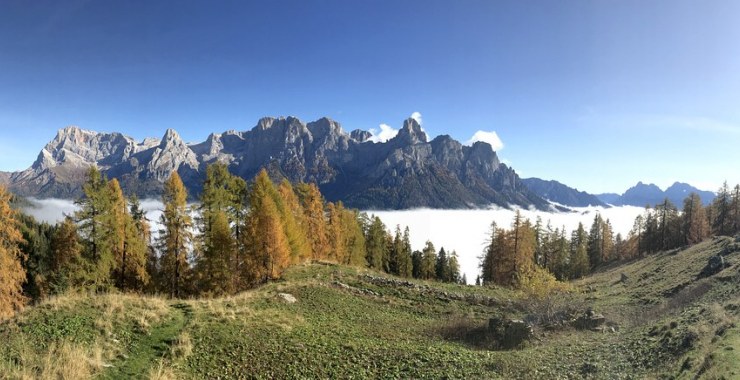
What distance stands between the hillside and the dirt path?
2.3 inches

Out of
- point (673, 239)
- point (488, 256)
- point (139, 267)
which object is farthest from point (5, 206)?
point (673, 239)

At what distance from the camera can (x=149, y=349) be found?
1535 cm

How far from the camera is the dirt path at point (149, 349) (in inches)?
525

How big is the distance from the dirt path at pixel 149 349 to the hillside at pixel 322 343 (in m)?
0.06

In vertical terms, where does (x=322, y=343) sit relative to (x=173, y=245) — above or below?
below

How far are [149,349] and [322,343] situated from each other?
7416 mm

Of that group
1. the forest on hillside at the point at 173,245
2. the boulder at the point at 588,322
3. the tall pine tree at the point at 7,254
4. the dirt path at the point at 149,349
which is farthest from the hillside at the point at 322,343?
the tall pine tree at the point at 7,254

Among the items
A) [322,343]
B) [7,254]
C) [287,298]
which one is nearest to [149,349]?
[322,343]

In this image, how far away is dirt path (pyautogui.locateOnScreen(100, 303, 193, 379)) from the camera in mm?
13344

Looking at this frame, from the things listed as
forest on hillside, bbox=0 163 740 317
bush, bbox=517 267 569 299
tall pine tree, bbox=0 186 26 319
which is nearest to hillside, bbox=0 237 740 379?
bush, bbox=517 267 569 299

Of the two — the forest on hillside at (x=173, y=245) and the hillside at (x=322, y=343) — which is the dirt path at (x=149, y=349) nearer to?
the hillside at (x=322, y=343)

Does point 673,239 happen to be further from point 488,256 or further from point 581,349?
point 581,349

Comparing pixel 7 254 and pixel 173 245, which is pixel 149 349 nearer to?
pixel 173 245

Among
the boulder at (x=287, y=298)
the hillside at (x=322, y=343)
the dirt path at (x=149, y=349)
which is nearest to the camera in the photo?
the dirt path at (x=149, y=349)
